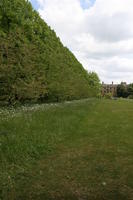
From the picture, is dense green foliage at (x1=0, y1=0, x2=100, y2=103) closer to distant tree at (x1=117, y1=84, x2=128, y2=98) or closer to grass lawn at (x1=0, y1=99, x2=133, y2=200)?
grass lawn at (x1=0, y1=99, x2=133, y2=200)

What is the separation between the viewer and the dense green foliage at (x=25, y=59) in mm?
11328

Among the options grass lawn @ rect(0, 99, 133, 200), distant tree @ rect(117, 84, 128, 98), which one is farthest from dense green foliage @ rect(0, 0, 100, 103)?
distant tree @ rect(117, 84, 128, 98)

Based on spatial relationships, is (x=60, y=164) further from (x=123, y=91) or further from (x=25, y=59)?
(x=123, y=91)

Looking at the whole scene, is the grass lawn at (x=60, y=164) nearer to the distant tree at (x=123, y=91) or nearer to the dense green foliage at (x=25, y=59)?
the dense green foliage at (x=25, y=59)

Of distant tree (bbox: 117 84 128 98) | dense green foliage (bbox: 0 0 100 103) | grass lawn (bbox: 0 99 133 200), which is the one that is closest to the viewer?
grass lawn (bbox: 0 99 133 200)

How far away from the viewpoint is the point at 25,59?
11.9 m

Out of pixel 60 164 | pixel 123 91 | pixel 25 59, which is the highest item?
pixel 25 59

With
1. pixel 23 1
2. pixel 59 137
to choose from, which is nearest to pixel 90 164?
pixel 59 137

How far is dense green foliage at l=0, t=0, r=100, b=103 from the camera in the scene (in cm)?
1133

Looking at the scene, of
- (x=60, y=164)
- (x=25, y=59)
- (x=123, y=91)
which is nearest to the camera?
(x=60, y=164)

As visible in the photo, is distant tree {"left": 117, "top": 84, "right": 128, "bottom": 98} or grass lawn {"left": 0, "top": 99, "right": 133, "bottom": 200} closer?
grass lawn {"left": 0, "top": 99, "right": 133, "bottom": 200}

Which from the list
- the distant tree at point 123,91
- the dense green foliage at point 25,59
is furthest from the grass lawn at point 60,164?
the distant tree at point 123,91

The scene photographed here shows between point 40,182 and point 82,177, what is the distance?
35.7 inches

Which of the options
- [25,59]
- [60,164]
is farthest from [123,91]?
[60,164]
